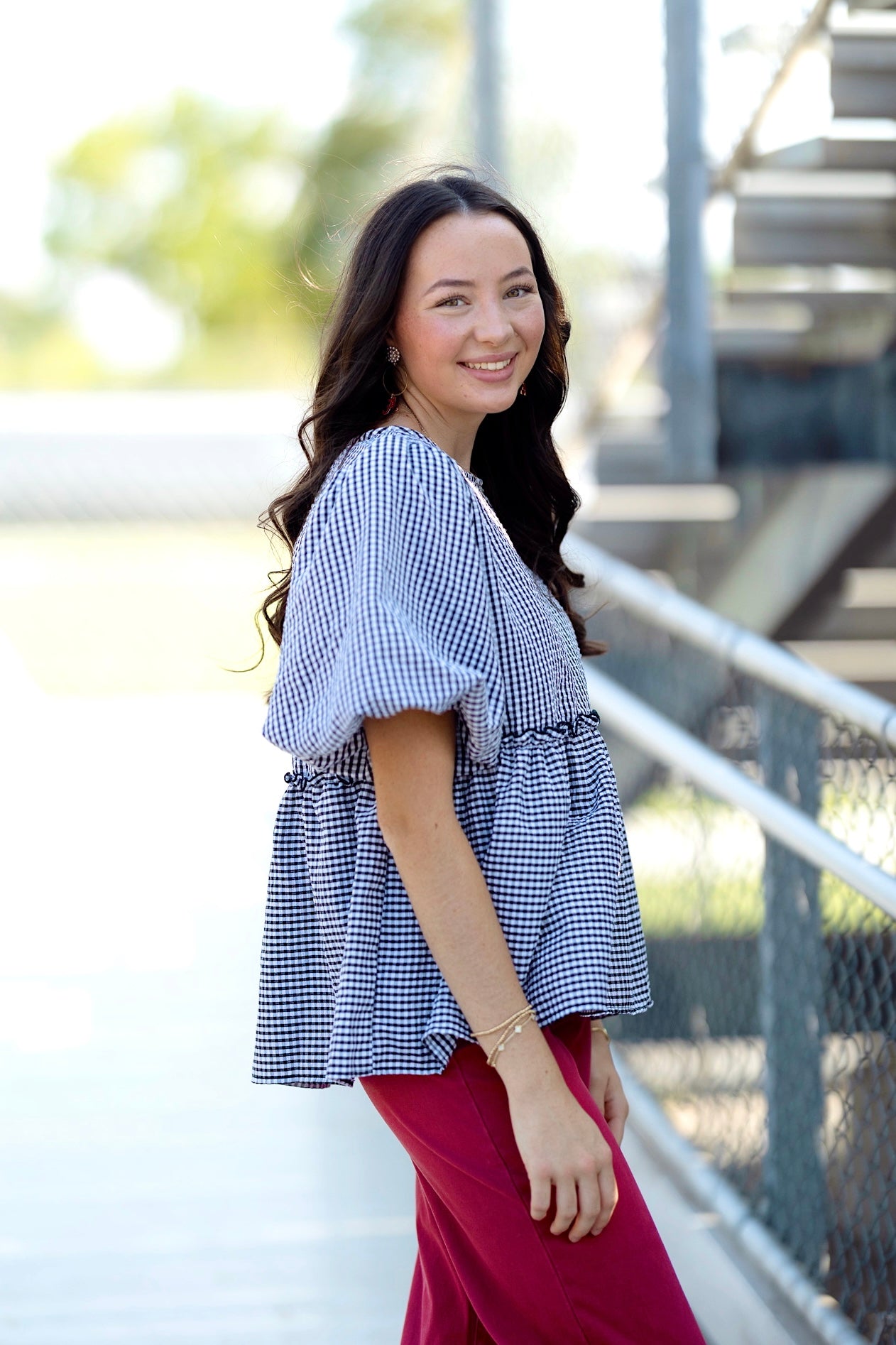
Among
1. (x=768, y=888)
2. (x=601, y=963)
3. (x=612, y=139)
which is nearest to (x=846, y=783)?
(x=768, y=888)

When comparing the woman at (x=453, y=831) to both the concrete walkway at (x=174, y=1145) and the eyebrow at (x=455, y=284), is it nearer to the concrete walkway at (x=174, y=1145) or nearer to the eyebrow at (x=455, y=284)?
the eyebrow at (x=455, y=284)

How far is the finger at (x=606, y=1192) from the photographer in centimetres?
135

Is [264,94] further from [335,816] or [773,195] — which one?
[335,816]

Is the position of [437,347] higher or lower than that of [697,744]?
higher

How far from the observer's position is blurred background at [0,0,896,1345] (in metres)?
2.21

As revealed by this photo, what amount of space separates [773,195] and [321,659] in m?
3.27

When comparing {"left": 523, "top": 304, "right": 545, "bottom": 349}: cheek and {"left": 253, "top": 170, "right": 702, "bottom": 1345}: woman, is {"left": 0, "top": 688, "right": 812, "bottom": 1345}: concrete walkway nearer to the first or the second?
{"left": 253, "top": 170, "right": 702, "bottom": 1345}: woman

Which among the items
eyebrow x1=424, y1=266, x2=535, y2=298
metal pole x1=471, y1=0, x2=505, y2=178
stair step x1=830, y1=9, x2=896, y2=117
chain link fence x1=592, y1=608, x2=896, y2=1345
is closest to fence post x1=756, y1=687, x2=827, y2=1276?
chain link fence x1=592, y1=608, x2=896, y2=1345

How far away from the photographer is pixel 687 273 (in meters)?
4.29

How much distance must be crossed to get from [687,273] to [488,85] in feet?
6.25

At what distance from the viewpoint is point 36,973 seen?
4.27m

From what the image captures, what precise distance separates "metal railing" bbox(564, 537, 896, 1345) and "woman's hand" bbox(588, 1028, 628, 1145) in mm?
337

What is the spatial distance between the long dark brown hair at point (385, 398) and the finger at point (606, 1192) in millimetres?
609

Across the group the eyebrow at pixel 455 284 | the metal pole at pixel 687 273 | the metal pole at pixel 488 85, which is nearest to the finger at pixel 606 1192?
the eyebrow at pixel 455 284
